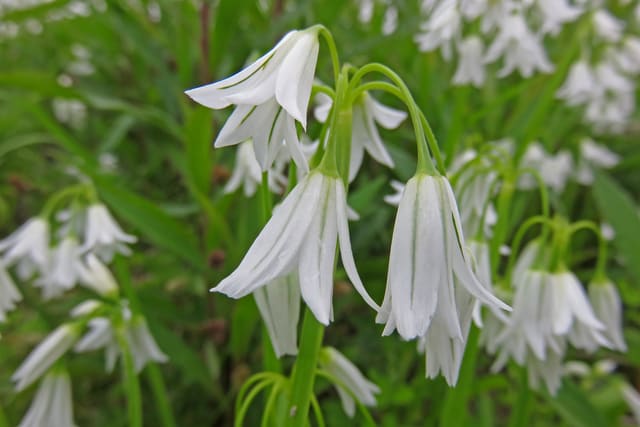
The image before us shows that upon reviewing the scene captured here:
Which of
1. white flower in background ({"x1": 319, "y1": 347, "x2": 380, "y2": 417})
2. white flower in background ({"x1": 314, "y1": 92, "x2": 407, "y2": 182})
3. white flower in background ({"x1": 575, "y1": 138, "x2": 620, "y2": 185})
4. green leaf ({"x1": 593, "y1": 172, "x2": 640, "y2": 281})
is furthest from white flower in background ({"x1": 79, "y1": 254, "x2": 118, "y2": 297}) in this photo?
white flower in background ({"x1": 575, "y1": 138, "x2": 620, "y2": 185})

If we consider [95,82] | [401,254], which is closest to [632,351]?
[401,254]

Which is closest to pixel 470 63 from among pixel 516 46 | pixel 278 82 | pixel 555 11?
pixel 516 46

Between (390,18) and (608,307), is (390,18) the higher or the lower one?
the higher one

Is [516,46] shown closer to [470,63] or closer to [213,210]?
[470,63]

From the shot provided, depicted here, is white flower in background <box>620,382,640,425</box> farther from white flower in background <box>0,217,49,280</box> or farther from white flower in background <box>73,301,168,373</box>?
white flower in background <box>0,217,49,280</box>

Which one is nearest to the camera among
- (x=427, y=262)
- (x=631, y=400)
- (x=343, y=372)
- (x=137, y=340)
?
(x=427, y=262)

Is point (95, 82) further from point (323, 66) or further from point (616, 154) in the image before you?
point (616, 154)

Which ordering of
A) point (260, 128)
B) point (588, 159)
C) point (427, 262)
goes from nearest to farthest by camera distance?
point (427, 262)
point (260, 128)
point (588, 159)
